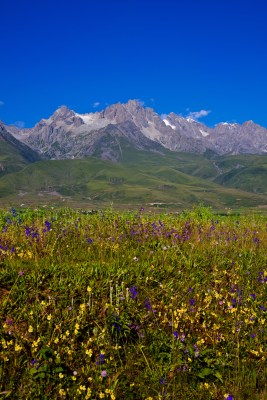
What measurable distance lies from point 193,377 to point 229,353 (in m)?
0.89

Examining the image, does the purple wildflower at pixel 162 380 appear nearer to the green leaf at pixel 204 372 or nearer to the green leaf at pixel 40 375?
the green leaf at pixel 204 372

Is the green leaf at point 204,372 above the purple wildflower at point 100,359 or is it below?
below

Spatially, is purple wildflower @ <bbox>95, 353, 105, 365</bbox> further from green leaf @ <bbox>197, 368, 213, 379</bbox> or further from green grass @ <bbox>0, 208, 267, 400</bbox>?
green leaf @ <bbox>197, 368, 213, 379</bbox>

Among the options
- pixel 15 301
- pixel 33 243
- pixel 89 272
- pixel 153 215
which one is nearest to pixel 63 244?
pixel 33 243

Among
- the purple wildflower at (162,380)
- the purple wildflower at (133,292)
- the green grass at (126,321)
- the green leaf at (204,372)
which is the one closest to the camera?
the purple wildflower at (162,380)

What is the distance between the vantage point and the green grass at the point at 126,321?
198 inches

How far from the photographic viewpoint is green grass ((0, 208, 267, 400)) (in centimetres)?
503

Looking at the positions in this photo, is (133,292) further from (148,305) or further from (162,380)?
(162,380)

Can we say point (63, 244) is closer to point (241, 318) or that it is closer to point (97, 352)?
point (97, 352)

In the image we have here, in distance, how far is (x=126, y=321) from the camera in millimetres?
5992

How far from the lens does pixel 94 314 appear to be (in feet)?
20.1

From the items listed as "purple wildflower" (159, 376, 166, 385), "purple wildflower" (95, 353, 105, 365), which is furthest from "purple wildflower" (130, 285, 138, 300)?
"purple wildflower" (159, 376, 166, 385)

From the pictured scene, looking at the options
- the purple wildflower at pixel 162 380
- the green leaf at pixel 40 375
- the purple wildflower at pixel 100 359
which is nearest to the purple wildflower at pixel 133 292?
the purple wildflower at pixel 100 359

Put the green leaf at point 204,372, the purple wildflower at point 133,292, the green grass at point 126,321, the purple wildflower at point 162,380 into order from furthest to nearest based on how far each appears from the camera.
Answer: the purple wildflower at point 133,292 < the green leaf at point 204,372 < the green grass at point 126,321 < the purple wildflower at point 162,380
